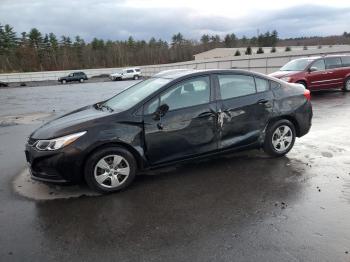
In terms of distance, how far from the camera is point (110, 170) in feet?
16.8

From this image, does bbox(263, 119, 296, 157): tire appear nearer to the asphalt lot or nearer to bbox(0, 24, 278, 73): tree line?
→ the asphalt lot

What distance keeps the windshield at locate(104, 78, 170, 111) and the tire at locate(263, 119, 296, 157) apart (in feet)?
6.59

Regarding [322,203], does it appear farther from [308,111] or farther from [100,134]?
[100,134]

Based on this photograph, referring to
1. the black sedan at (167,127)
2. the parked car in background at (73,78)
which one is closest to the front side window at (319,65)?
the black sedan at (167,127)

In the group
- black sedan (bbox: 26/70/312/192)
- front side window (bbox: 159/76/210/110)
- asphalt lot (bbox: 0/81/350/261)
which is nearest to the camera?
asphalt lot (bbox: 0/81/350/261)

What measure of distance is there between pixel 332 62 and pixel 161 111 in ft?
40.6

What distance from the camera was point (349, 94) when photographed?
14.9m

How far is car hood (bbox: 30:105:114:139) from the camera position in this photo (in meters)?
5.02

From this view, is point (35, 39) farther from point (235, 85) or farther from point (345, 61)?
point (235, 85)

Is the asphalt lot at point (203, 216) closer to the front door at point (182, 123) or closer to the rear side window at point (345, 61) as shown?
the front door at point (182, 123)

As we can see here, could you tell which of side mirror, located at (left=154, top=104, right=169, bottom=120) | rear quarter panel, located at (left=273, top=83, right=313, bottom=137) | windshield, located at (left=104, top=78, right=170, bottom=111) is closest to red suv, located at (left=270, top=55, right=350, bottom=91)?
rear quarter panel, located at (left=273, top=83, right=313, bottom=137)

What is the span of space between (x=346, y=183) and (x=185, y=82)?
273 cm

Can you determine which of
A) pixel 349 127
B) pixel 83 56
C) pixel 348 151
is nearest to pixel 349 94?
pixel 349 127

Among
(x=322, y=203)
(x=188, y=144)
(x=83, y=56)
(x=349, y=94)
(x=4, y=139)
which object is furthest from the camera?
(x=83, y=56)
